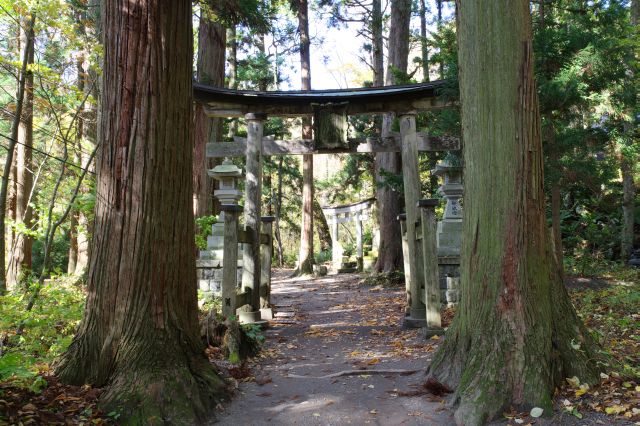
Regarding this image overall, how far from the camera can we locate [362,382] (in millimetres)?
4922

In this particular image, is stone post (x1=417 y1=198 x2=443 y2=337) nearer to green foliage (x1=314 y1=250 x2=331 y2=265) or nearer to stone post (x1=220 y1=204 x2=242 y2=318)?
stone post (x1=220 y1=204 x2=242 y2=318)

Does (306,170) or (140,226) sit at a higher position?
(306,170)

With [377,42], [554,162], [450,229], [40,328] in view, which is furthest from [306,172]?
[40,328]

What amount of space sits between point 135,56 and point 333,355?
13.5 ft

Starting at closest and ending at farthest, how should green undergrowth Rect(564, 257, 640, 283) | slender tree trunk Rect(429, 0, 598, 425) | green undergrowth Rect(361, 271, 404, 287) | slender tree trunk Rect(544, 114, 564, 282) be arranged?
1. slender tree trunk Rect(429, 0, 598, 425)
2. slender tree trunk Rect(544, 114, 564, 282)
3. green undergrowth Rect(564, 257, 640, 283)
4. green undergrowth Rect(361, 271, 404, 287)

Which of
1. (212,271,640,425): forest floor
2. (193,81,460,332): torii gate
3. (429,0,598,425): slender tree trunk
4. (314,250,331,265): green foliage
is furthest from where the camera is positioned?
(314,250,331,265): green foliage

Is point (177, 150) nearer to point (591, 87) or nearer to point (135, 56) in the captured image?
point (135, 56)

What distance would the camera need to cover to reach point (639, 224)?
13.9 metres

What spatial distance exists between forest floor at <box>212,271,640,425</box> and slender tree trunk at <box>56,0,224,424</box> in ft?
2.37

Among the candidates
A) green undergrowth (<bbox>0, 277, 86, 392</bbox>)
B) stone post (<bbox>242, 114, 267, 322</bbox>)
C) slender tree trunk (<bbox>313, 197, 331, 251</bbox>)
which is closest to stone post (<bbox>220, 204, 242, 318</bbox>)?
stone post (<bbox>242, 114, 267, 322</bbox>)

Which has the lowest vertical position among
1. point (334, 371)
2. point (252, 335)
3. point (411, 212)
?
point (334, 371)

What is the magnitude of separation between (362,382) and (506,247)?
2000 millimetres

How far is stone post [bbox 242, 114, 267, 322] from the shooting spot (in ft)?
27.1

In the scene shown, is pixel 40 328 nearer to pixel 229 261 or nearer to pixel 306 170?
pixel 229 261
